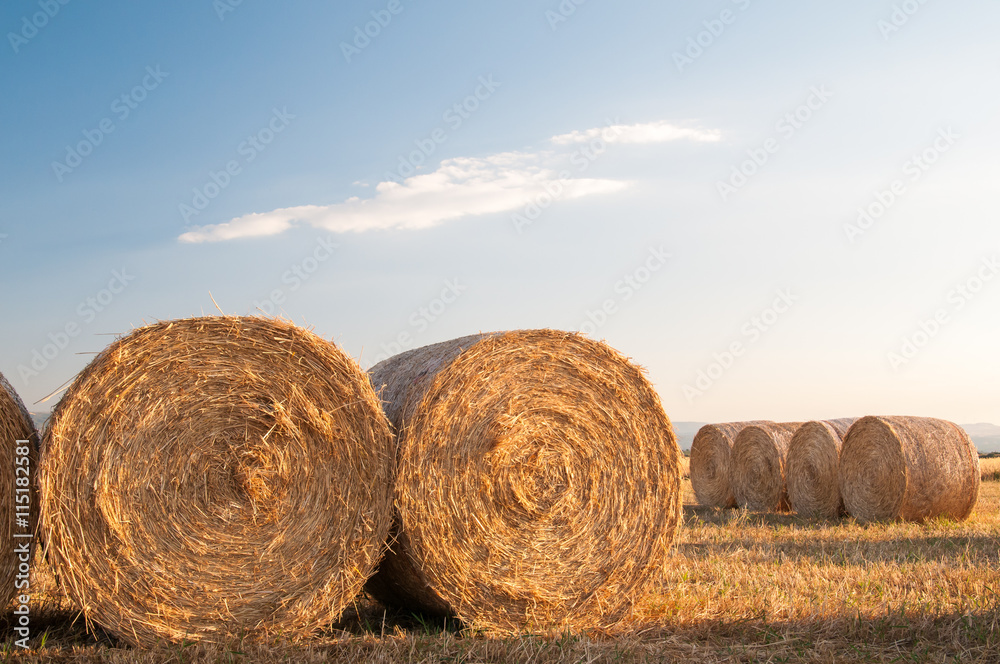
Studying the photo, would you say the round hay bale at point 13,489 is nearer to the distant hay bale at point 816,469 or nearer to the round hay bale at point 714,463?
the distant hay bale at point 816,469

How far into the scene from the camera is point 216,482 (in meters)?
4.84

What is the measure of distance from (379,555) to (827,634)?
289 centimetres

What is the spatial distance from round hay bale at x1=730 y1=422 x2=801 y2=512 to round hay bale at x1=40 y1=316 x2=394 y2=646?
10212 mm

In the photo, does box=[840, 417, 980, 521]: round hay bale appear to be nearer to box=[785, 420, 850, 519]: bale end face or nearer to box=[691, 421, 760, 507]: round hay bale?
box=[785, 420, 850, 519]: bale end face

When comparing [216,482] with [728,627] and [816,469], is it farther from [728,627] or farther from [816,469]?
[816,469]

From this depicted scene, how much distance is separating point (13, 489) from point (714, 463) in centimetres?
1287

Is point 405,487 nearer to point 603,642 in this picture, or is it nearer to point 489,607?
point 489,607

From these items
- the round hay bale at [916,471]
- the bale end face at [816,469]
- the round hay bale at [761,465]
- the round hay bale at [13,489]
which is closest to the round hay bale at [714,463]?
the round hay bale at [761,465]

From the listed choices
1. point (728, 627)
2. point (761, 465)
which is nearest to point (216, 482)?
point (728, 627)

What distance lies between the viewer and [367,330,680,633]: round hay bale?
16.8ft

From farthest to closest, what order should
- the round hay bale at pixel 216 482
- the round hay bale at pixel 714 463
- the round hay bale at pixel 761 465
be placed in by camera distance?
1. the round hay bale at pixel 714 463
2. the round hay bale at pixel 761 465
3. the round hay bale at pixel 216 482

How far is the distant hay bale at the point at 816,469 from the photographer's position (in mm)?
12398

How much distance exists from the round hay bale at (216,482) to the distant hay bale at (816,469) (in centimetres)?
942

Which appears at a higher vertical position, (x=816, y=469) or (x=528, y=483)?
(x=528, y=483)
